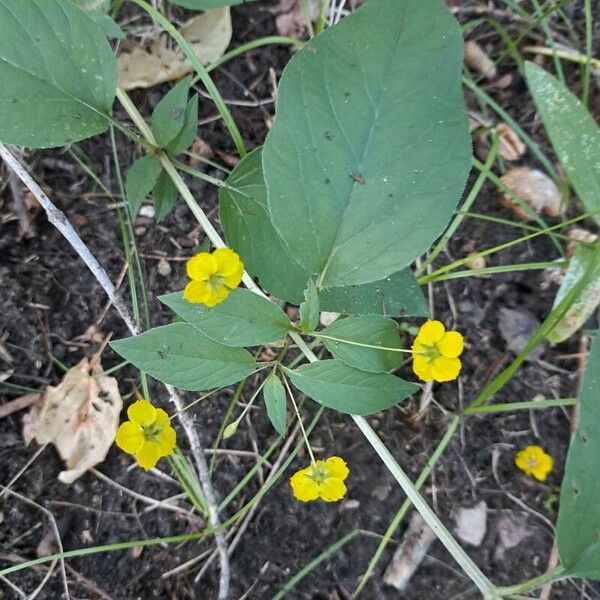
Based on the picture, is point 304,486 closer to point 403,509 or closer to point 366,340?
point 366,340

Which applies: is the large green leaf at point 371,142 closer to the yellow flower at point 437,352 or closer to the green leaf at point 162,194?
the yellow flower at point 437,352

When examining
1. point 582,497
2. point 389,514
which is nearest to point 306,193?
point 582,497

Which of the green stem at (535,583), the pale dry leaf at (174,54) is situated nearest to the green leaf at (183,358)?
the green stem at (535,583)

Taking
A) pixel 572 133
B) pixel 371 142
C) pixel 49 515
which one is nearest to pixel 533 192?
pixel 572 133

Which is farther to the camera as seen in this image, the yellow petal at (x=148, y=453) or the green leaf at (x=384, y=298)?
the green leaf at (x=384, y=298)

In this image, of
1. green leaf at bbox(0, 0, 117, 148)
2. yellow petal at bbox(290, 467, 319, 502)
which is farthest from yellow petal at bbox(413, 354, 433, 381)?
green leaf at bbox(0, 0, 117, 148)

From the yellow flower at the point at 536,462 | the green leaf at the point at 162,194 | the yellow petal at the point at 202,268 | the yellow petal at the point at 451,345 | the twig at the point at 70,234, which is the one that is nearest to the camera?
the yellow petal at the point at 202,268
